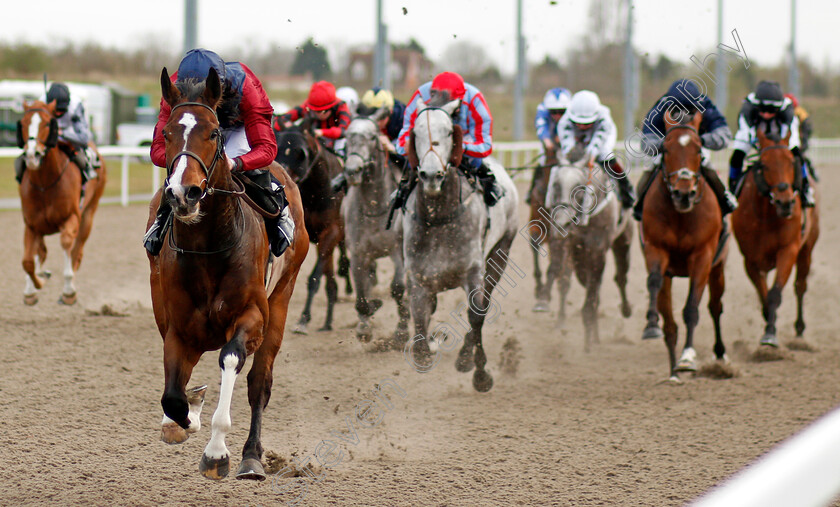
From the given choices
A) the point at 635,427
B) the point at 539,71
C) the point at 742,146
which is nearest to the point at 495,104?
the point at 539,71

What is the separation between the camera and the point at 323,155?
7.71 meters

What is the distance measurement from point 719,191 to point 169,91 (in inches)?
176

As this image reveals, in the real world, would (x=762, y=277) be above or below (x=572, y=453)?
above

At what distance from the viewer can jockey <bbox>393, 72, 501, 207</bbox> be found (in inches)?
241

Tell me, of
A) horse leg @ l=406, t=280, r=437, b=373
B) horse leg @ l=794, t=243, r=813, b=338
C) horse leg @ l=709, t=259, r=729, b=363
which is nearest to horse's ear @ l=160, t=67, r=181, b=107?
horse leg @ l=406, t=280, r=437, b=373

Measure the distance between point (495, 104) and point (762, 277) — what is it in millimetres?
33608

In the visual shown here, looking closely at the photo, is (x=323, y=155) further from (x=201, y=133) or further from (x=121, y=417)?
(x=201, y=133)

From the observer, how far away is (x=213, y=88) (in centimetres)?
363

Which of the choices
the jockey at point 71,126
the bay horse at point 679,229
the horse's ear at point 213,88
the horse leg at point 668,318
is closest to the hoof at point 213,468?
the horse's ear at point 213,88

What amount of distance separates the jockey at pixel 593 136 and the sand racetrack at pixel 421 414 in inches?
53.9

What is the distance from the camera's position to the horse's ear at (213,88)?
360 cm

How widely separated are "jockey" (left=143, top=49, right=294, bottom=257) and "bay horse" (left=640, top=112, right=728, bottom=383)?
121 inches

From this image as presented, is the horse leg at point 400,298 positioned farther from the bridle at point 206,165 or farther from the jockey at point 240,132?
the bridle at point 206,165

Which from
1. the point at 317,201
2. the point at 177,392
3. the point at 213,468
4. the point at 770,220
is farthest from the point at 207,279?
the point at 770,220
